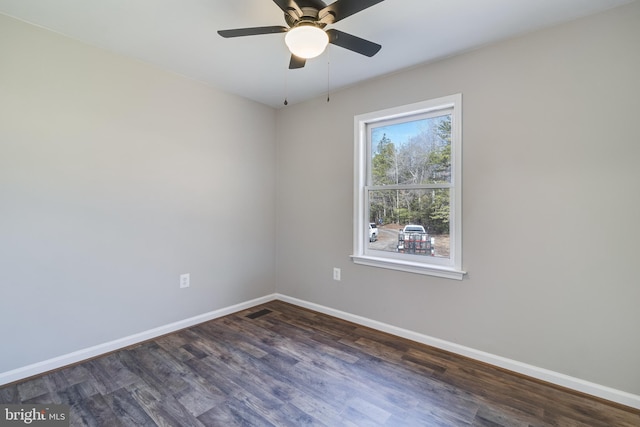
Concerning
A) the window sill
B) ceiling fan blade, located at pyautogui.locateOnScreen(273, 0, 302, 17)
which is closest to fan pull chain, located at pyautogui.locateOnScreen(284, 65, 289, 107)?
ceiling fan blade, located at pyautogui.locateOnScreen(273, 0, 302, 17)

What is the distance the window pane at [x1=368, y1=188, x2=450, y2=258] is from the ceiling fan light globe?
1.63 meters

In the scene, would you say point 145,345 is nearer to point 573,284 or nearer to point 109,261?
point 109,261

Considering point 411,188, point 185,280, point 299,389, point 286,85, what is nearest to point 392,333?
point 299,389

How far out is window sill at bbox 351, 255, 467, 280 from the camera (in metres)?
2.36

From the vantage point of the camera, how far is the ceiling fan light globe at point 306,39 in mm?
1441

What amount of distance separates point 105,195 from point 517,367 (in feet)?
11.3

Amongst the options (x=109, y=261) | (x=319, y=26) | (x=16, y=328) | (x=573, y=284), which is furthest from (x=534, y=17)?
A: (x=16, y=328)

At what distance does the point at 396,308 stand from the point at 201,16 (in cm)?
279

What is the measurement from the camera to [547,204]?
199 centimetres

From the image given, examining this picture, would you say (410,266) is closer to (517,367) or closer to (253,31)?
(517,367)

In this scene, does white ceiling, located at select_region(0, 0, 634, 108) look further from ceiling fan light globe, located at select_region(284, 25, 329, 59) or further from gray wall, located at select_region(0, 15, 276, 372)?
ceiling fan light globe, located at select_region(284, 25, 329, 59)

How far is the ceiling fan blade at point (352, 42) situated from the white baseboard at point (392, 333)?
2.31 metres

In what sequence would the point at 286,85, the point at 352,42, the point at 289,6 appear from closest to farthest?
the point at 289,6 → the point at 352,42 → the point at 286,85

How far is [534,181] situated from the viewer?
2.04 meters
